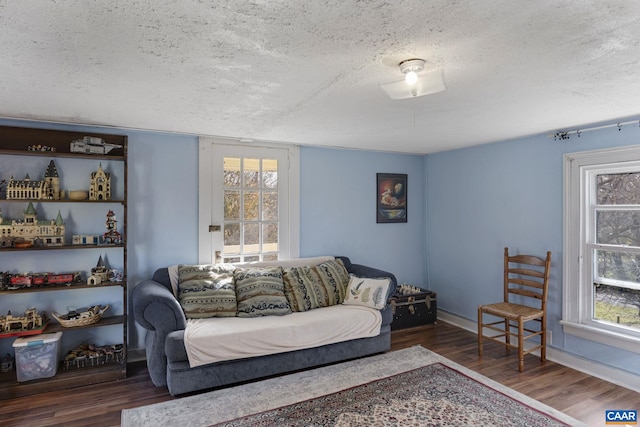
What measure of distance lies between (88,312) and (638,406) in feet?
14.2

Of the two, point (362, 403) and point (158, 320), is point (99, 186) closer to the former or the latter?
point (158, 320)

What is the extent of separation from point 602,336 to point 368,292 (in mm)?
2016

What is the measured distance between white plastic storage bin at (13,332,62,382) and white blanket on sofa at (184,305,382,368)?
1.07m

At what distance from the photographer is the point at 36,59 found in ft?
6.06

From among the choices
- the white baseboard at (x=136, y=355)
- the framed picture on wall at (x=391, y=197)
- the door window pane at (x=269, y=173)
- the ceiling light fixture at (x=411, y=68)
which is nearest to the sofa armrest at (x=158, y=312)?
the white baseboard at (x=136, y=355)

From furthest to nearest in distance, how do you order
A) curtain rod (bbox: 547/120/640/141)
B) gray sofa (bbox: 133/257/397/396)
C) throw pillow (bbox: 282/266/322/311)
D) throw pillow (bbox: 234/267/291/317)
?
throw pillow (bbox: 282/266/322/311) < throw pillow (bbox: 234/267/291/317) < curtain rod (bbox: 547/120/640/141) < gray sofa (bbox: 133/257/397/396)

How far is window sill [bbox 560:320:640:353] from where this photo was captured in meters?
2.97

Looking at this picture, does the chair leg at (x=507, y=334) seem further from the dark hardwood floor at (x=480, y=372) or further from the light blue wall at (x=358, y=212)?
the light blue wall at (x=358, y=212)

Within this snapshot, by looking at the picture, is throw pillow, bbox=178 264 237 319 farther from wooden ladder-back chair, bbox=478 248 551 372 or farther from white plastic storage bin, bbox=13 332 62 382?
wooden ladder-back chair, bbox=478 248 551 372

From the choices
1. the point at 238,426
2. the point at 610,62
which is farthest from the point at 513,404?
the point at 610,62

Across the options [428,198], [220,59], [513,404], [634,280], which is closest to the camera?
[220,59]

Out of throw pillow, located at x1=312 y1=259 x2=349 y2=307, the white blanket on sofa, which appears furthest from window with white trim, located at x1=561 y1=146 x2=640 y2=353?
throw pillow, located at x1=312 y1=259 x2=349 y2=307

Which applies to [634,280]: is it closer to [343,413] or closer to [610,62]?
[610,62]

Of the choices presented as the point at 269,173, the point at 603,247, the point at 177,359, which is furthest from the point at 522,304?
the point at 177,359
